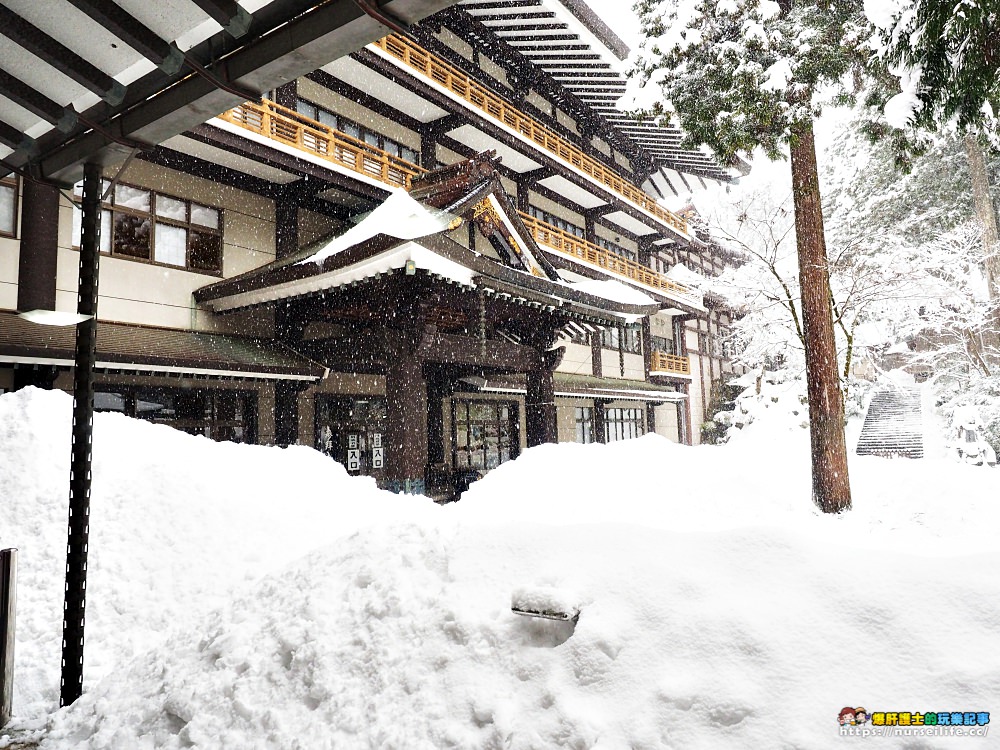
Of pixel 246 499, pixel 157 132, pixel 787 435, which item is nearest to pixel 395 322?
pixel 246 499

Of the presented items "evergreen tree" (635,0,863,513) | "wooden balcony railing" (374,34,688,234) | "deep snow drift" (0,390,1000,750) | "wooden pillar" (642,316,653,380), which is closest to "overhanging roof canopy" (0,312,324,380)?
"deep snow drift" (0,390,1000,750)

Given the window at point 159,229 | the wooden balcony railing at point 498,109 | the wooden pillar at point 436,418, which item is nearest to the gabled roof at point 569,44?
the wooden balcony railing at point 498,109

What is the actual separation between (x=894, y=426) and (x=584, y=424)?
38.2 ft

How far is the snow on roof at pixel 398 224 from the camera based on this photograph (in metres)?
9.07

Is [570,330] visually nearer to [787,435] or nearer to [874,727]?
[787,435]

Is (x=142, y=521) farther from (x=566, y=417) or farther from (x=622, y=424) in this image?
(x=622, y=424)

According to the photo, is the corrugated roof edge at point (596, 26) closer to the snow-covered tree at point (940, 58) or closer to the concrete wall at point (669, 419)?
the snow-covered tree at point (940, 58)

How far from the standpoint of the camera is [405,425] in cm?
980

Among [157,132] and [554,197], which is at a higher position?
[554,197]

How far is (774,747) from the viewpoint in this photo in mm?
2213

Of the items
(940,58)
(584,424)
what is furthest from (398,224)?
(584,424)

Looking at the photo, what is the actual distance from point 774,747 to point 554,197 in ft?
73.0

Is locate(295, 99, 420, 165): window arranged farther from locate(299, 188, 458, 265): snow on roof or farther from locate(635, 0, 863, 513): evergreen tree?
locate(635, 0, 863, 513): evergreen tree

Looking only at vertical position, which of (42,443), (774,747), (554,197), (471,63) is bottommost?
(774,747)
